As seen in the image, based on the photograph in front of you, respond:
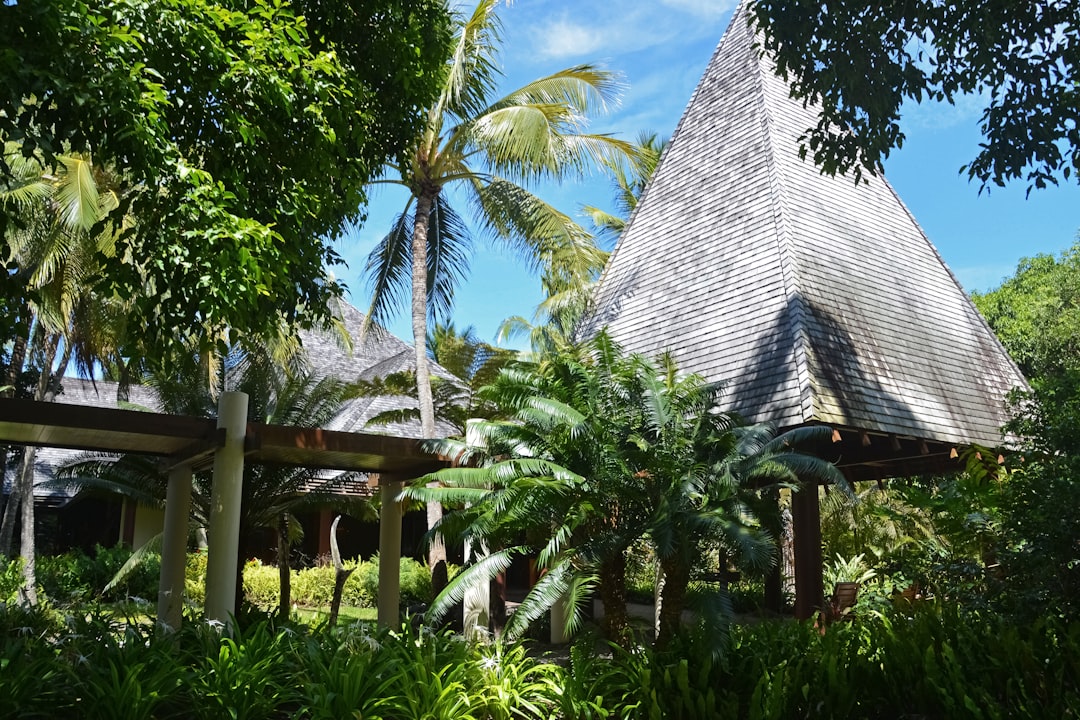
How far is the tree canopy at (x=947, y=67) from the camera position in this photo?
36.7 ft

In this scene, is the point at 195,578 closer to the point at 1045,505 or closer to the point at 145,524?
the point at 145,524

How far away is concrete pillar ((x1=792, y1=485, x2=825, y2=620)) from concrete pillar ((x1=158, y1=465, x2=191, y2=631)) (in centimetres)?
799

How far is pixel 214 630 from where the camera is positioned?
7898 mm

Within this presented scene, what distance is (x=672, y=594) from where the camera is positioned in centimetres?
935

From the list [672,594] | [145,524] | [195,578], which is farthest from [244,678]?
[145,524]

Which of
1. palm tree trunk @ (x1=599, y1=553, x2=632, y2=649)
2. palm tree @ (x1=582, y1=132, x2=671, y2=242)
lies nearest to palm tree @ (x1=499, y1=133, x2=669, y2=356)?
palm tree @ (x1=582, y1=132, x2=671, y2=242)

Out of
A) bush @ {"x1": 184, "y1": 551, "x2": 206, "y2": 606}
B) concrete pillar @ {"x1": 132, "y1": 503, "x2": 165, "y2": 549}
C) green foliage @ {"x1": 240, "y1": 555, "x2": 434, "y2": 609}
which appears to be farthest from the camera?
concrete pillar @ {"x1": 132, "y1": 503, "x2": 165, "y2": 549}

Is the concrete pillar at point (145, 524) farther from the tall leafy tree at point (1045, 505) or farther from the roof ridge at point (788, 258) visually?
the tall leafy tree at point (1045, 505)

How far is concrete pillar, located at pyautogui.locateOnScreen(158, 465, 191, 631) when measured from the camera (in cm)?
1027

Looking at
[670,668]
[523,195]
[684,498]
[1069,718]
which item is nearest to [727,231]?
[523,195]

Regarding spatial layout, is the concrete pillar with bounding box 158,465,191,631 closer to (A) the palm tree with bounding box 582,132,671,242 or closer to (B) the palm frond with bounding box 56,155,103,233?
(B) the palm frond with bounding box 56,155,103,233

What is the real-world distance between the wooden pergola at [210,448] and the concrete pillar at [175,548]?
0.04 feet

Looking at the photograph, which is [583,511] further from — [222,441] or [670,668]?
[222,441]

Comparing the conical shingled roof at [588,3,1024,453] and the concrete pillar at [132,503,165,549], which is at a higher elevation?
the conical shingled roof at [588,3,1024,453]
